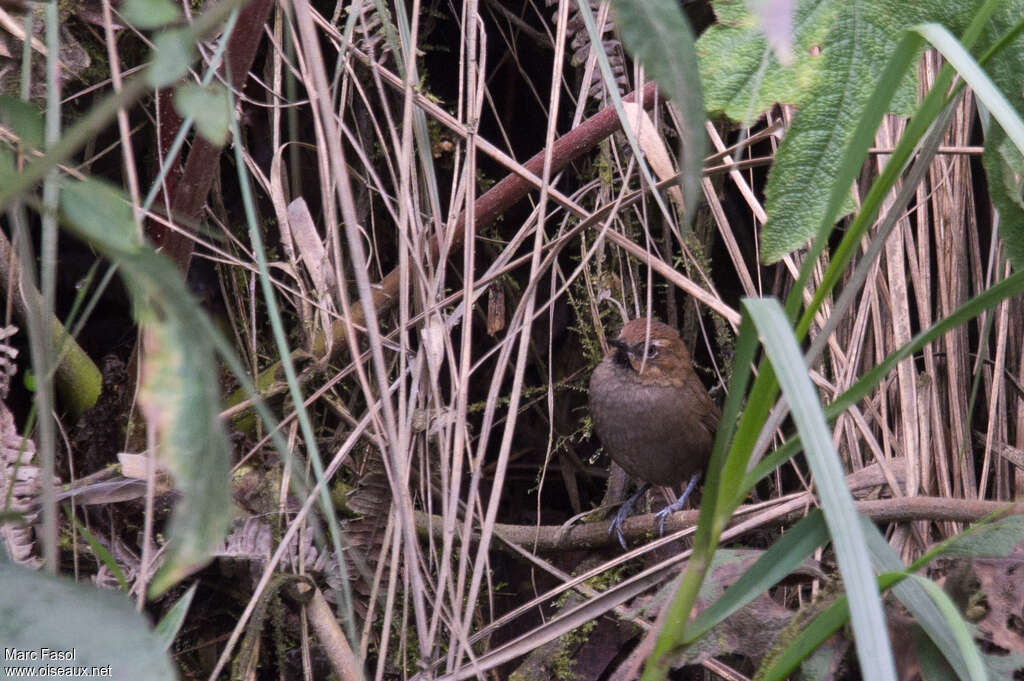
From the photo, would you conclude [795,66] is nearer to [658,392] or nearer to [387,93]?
[387,93]

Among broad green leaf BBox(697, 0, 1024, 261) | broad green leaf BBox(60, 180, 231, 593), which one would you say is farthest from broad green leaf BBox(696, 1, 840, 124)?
broad green leaf BBox(60, 180, 231, 593)

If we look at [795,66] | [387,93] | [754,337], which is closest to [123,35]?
[387,93]

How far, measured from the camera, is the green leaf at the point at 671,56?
2.79 feet

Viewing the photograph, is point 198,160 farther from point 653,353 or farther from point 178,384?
point 653,353

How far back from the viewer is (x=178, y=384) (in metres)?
0.80

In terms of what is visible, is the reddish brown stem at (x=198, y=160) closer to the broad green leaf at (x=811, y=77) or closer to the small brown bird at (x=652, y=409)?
the broad green leaf at (x=811, y=77)

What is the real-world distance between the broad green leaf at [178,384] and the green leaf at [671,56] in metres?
0.42

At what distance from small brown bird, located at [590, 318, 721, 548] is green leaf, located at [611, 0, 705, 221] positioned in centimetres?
249

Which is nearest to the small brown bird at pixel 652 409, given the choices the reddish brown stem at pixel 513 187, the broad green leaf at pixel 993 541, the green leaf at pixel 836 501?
the reddish brown stem at pixel 513 187

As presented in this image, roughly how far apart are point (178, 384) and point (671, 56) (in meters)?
0.48

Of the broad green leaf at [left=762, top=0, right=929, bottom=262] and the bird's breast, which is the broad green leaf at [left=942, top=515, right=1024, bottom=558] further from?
the bird's breast

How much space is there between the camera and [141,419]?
2596 millimetres

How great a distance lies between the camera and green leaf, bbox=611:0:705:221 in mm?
852

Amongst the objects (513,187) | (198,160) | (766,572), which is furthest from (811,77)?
(198,160)
